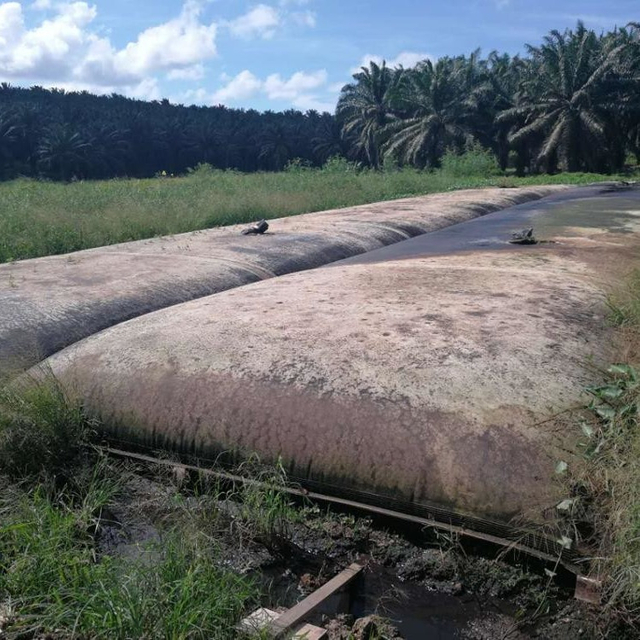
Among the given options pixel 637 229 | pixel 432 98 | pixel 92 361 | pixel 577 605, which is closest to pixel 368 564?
pixel 577 605

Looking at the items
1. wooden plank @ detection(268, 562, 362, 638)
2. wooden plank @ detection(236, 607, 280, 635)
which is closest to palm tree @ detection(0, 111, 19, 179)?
wooden plank @ detection(268, 562, 362, 638)

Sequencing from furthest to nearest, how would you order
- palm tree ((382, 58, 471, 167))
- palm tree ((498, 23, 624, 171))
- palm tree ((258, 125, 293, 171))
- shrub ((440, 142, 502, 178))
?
palm tree ((258, 125, 293, 171))
palm tree ((382, 58, 471, 167))
palm tree ((498, 23, 624, 171))
shrub ((440, 142, 502, 178))

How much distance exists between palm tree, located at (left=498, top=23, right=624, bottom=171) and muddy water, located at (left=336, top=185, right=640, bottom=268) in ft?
58.4

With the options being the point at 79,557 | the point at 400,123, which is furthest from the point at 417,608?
the point at 400,123

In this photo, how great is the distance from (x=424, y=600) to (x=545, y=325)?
136 cm

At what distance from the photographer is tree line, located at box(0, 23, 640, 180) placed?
1019 inches

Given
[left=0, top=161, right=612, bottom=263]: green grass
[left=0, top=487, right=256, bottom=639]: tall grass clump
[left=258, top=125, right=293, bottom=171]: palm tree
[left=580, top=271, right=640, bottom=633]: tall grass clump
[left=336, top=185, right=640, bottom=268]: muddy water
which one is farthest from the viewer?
[left=258, top=125, right=293, bottom=171]: palm tree

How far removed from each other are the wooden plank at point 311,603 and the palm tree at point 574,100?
2566 cm

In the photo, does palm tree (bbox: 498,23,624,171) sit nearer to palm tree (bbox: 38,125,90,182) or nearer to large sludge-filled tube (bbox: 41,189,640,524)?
palm tree (bbox: 38,125,90,182)

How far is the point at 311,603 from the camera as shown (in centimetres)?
188

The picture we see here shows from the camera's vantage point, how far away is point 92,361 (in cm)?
306

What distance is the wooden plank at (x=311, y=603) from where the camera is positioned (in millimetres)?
1729

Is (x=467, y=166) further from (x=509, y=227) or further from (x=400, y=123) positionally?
(x=509, y=227)

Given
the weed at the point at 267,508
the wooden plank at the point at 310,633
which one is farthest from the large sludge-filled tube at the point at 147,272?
the wooden plank at the point at 310,633
